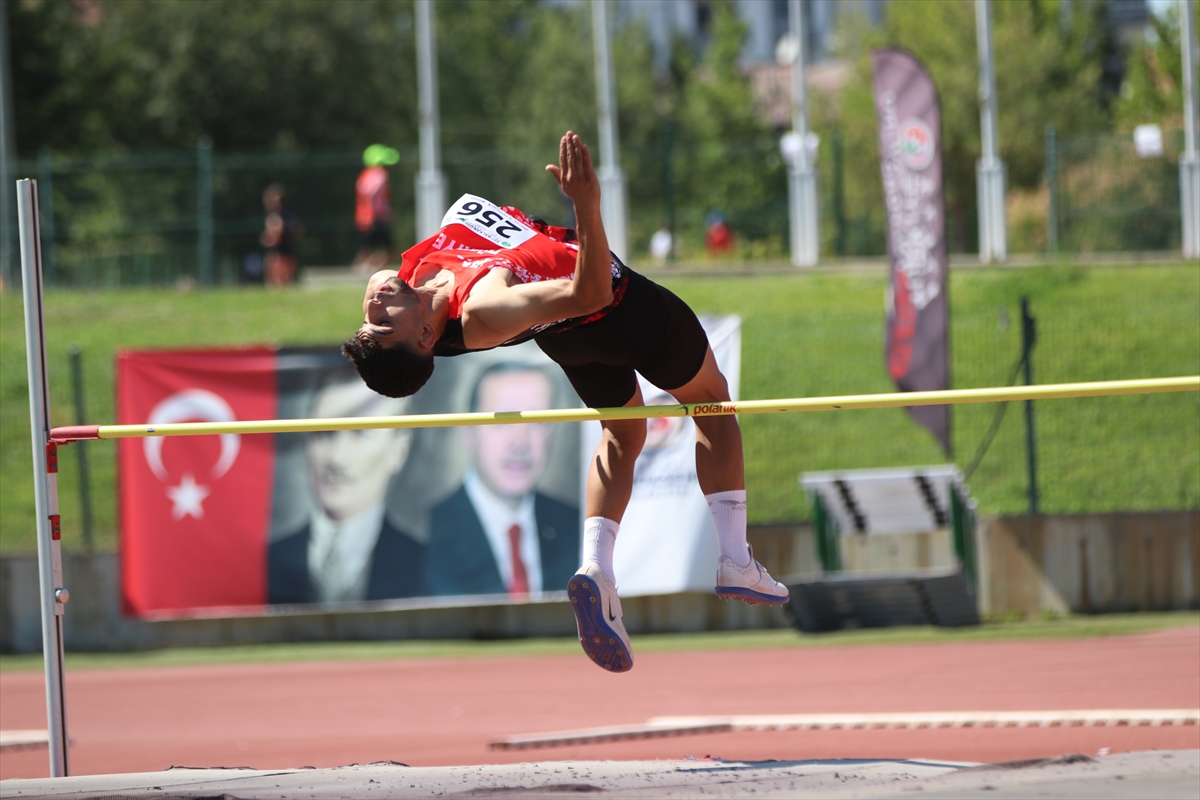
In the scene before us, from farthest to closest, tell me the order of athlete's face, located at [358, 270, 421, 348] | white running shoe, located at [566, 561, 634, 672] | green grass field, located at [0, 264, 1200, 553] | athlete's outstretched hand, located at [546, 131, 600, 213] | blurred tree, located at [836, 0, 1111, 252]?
blurred tree, located at [836, 0, 1111, 252] → green grass field, located at [0, 264, 1200, 553] → white running shoe, located at [566, 561, 634, 672] → athlete's face, located at [358, 270, 421, 348] → athlete's outstretched hand, located at [546, 131, 600, 213]

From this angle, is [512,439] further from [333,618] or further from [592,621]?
[592,621]

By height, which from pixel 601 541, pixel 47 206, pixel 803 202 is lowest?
pixel 601 541

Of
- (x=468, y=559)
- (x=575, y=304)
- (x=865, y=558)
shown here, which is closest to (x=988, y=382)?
(x=865, y=558)

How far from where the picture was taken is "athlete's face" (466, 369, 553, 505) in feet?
33.2

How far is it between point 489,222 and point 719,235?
732 inches

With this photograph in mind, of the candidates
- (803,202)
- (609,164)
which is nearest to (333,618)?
(609,164)

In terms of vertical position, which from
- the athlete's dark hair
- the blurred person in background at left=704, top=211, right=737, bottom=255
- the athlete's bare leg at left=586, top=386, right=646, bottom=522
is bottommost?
the athlete's bare leg at left=586, top=386, right=646, bottom=522

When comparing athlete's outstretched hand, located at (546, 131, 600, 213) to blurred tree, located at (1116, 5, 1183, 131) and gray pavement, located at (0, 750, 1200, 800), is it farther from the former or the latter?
blurred tree, located at (1116, 5, 1183, 131)

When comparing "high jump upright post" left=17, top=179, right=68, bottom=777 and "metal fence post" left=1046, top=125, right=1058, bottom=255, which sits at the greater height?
"metal fence post" left=1046, top=125, right=1058, bottom=255

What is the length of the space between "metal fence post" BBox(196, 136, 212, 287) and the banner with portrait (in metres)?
9.42

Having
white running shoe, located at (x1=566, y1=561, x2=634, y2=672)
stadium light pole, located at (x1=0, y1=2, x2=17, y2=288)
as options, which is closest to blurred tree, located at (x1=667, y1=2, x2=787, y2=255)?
stadium light pole, located at (x1=0, y1=2, x2=17, y2=288)

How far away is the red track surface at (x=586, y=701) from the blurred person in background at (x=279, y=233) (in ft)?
33.3

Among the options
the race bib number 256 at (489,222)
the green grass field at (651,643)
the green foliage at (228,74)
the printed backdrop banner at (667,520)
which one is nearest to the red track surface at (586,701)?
the green grass field at (651,643)

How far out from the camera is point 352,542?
10203 mm
